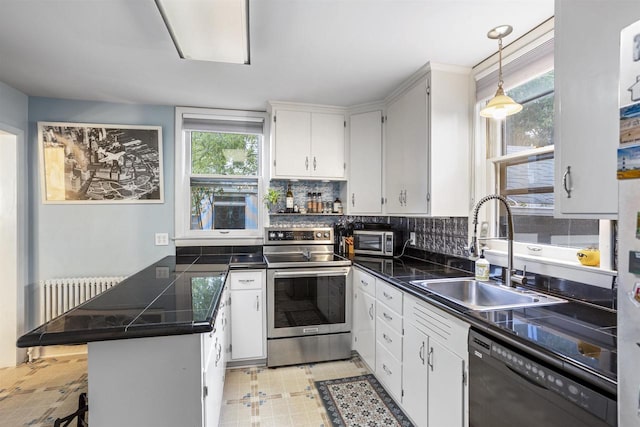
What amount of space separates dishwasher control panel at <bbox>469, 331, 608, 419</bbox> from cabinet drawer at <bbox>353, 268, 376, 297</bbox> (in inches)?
43.5

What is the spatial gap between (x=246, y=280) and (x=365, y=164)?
1.55m

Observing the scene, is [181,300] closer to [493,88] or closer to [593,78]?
[593,78]

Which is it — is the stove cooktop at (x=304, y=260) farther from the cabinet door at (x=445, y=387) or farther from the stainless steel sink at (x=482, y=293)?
the cabinet door at (x=445, y=387)

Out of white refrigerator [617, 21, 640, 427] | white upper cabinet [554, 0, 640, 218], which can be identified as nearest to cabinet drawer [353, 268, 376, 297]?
white upper cabinet [554, 0, 640, 218]

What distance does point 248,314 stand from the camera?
2736 mm

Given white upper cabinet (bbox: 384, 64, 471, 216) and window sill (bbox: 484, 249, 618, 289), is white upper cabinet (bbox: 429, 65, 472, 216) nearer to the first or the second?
white upper cabinet (bbox: 384, 64, 471, 216)

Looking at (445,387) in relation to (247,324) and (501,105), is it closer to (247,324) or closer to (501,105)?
(501,105)

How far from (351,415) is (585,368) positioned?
1573 millimetres

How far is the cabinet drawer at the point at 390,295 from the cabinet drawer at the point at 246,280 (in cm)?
101

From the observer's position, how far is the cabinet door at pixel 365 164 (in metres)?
3.09

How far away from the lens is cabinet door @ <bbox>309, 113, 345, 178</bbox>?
10.4ft

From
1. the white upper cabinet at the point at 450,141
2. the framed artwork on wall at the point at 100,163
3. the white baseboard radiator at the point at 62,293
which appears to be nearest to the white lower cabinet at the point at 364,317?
the white upper cabinet at the point at 450,141

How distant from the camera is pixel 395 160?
285cm

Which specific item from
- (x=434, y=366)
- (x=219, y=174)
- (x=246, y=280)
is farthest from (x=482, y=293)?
(x=219, y=174)
